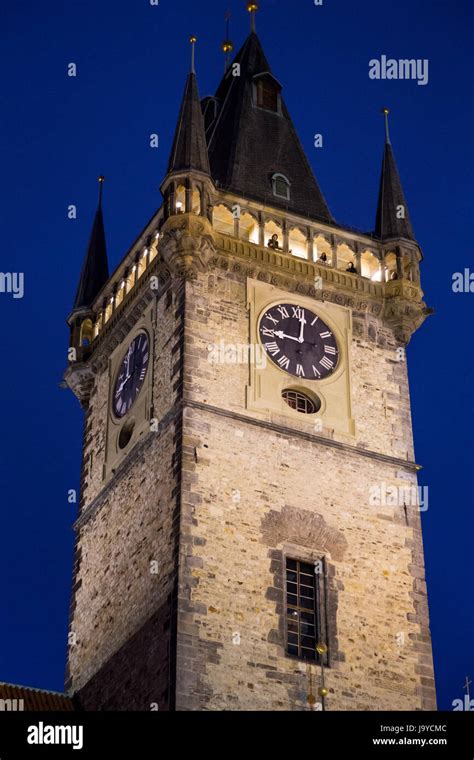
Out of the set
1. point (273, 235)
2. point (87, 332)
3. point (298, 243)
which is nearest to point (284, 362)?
point (273, 235)

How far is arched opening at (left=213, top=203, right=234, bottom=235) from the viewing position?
44.8m

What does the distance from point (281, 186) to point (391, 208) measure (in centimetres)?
300

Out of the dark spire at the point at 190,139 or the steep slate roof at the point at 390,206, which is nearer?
the dark spire at the point at 190,139

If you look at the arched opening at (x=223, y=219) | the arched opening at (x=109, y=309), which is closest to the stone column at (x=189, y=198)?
the arched opening at (x=223, y=219)

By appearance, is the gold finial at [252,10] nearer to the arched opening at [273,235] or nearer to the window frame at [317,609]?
the arched opening at [273,235]

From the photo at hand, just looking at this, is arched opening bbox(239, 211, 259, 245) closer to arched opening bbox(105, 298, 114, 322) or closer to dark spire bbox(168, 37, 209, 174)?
dark spire bbox(168, 37, 209, 174)

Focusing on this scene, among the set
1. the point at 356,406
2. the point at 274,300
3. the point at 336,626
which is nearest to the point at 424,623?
the point at 336,626

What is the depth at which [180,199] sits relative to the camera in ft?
145

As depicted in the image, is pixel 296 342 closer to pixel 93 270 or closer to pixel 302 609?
pixel 302 609

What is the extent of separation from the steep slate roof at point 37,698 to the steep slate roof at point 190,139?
1316cm

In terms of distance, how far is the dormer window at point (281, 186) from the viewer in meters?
47.4

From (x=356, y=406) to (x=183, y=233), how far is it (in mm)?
5875

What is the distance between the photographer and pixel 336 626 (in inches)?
1545
